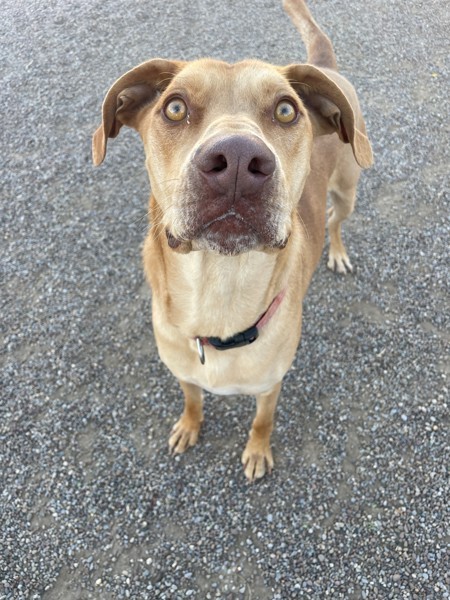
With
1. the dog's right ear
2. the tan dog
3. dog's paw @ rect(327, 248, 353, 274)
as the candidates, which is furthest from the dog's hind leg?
the dog's right ear

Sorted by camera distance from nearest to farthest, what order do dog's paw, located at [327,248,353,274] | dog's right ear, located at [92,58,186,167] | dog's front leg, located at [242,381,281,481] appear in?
dog's right ear, located at [92,58,186,167] < dog's front leg, located at [242,381,281,481] < dog's paw, located at [327,248,353,274]

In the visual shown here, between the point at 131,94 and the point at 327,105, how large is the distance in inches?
42.1

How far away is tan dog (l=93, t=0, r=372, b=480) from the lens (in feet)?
5.66

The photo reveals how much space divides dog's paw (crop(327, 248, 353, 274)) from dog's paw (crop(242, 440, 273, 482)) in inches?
80.8

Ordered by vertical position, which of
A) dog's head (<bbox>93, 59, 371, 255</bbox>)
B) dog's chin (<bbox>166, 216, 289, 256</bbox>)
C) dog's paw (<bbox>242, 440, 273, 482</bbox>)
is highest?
dog's head (<bbox>93, 59, 371, 255</bbox>)

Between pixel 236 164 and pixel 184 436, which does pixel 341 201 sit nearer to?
pixel 184 436

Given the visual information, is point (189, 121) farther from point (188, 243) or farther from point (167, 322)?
point (167, 322)

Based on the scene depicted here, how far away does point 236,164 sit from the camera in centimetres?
161

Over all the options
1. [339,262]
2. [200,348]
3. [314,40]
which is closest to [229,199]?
[200,348]

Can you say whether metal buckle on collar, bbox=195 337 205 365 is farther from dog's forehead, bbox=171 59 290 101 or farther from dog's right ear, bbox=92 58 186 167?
dog's forehead, bbox=171 59 290 101

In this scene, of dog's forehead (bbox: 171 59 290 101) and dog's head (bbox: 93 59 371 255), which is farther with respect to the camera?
dog's forehead (bbox: 171 59 290 101)

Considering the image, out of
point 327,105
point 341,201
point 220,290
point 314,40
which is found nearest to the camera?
point 220,290

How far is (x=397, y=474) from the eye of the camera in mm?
3541

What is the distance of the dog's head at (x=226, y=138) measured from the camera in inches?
66.2
